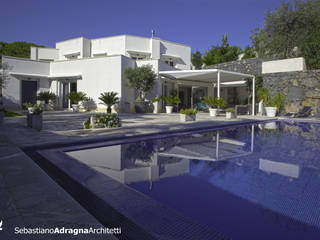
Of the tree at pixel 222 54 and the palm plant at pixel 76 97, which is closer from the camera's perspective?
the palm plant at pixel 76 97

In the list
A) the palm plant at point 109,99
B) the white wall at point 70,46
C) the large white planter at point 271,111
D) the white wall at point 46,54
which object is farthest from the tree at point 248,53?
the white wall at point 46,54

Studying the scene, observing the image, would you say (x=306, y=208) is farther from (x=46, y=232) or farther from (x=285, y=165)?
(x=46, y=232)

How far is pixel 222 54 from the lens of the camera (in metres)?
37.4

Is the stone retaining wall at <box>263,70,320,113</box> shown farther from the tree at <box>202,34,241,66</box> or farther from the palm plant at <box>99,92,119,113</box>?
the tree at <box>202,34,241,66</box>

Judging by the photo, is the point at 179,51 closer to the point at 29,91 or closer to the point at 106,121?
the point at 29,91

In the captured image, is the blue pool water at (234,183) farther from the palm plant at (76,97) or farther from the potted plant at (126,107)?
the palm plant at (76,97)

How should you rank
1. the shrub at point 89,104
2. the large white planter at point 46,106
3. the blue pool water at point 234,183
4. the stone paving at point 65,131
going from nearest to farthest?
the blue pool water at point 234,183 → the stone paving at point 65,131 → the shrub at point 89,104 → the large white planter at point 46,106

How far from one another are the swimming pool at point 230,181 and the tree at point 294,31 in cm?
1347

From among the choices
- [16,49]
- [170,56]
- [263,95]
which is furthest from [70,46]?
[263,95]

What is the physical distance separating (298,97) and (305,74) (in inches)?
68.9

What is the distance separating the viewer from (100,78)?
18.9 metres

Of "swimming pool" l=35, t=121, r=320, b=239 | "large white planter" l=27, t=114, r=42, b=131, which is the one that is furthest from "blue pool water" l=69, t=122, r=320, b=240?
"large white planter" l=27, t=114, r=42, b=131

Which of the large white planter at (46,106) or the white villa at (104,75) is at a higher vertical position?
the white villa at (104,75)

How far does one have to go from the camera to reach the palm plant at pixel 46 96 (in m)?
19.5
